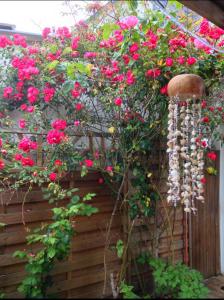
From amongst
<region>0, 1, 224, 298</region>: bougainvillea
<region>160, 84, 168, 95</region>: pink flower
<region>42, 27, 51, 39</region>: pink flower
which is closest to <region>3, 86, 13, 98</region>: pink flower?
<region>0, 1, 224, 298</region>: bougainvillea

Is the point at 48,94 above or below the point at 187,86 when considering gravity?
above

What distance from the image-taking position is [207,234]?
3.77 meters

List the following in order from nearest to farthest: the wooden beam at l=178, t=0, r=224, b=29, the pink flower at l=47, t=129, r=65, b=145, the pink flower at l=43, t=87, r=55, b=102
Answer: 1. the wooden beam at l=178, t=0, r=224, b=29
2. the pink flower at l=47, t=129, r=65, b=145
3. the pink flower at l=43, t=87, r=55, b=102

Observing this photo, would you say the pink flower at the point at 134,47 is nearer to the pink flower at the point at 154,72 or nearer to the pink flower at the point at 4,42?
the pink flower at the point at 154,72

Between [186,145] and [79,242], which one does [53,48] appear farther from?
[79,242]

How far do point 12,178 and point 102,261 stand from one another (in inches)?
49.1

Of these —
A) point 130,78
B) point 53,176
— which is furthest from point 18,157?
point 130,78

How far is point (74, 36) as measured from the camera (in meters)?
3.09

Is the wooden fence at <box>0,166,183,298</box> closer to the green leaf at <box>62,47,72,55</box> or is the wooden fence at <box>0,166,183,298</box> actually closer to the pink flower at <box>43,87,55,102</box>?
the pink flower at <box>43,87,55,102</box>

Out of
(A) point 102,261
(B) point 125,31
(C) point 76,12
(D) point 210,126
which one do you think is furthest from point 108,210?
→ (C) point 76,12

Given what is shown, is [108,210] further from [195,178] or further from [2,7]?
[2,7]

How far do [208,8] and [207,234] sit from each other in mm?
2934

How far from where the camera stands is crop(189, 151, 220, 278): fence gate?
362 centimetres

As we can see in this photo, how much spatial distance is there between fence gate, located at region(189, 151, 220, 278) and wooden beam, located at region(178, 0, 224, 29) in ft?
7.46
